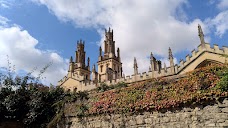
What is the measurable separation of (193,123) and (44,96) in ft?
24.6

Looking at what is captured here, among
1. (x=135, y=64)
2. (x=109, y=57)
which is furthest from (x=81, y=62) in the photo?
(x=135, y=64)

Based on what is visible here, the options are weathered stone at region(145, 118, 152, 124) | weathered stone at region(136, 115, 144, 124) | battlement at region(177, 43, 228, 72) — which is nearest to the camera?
weathered stone at region(145, 118, 152, 124)

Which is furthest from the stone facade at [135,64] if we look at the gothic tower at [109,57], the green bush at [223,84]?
the green bush at [223,84]

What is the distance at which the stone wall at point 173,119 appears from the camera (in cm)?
634

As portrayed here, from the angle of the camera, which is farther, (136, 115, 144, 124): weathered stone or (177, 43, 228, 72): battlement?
(177, 43, 228, 72): battlement

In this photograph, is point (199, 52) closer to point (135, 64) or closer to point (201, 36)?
point (201, 36)

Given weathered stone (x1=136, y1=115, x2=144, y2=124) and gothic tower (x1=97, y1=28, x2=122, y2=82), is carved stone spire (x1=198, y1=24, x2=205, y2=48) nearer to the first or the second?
weathered stone (x1=136, y1=115, x2=144, y2=124)

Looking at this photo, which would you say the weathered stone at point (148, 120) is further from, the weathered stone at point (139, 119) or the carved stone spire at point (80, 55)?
the carved stone spire at point (80, 55)

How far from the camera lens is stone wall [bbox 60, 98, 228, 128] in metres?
6.34

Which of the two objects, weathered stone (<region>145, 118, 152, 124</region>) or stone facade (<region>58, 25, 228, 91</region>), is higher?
stone facade (<region>58, 25, 228, 91</region>)

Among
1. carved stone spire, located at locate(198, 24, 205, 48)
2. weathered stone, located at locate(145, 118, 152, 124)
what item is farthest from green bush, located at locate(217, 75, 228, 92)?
carved stone spire, located at locate(198, 24, 205, 48)

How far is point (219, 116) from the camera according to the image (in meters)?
6.31

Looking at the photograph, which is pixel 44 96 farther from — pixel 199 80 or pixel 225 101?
pixel 225 101

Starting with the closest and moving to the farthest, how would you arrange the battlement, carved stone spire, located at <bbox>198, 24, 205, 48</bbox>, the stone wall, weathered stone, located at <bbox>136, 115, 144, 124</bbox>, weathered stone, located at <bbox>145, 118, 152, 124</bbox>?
the stone wall < weathered stone, located at <bbox>145, 118, 152, 124</bbox> < weathered stone, located at <bbox>136, 115, 144, 124</bbox> < the battlement < carved stone spire, located at <bbox>198, 24, 205, 48</bbox>
